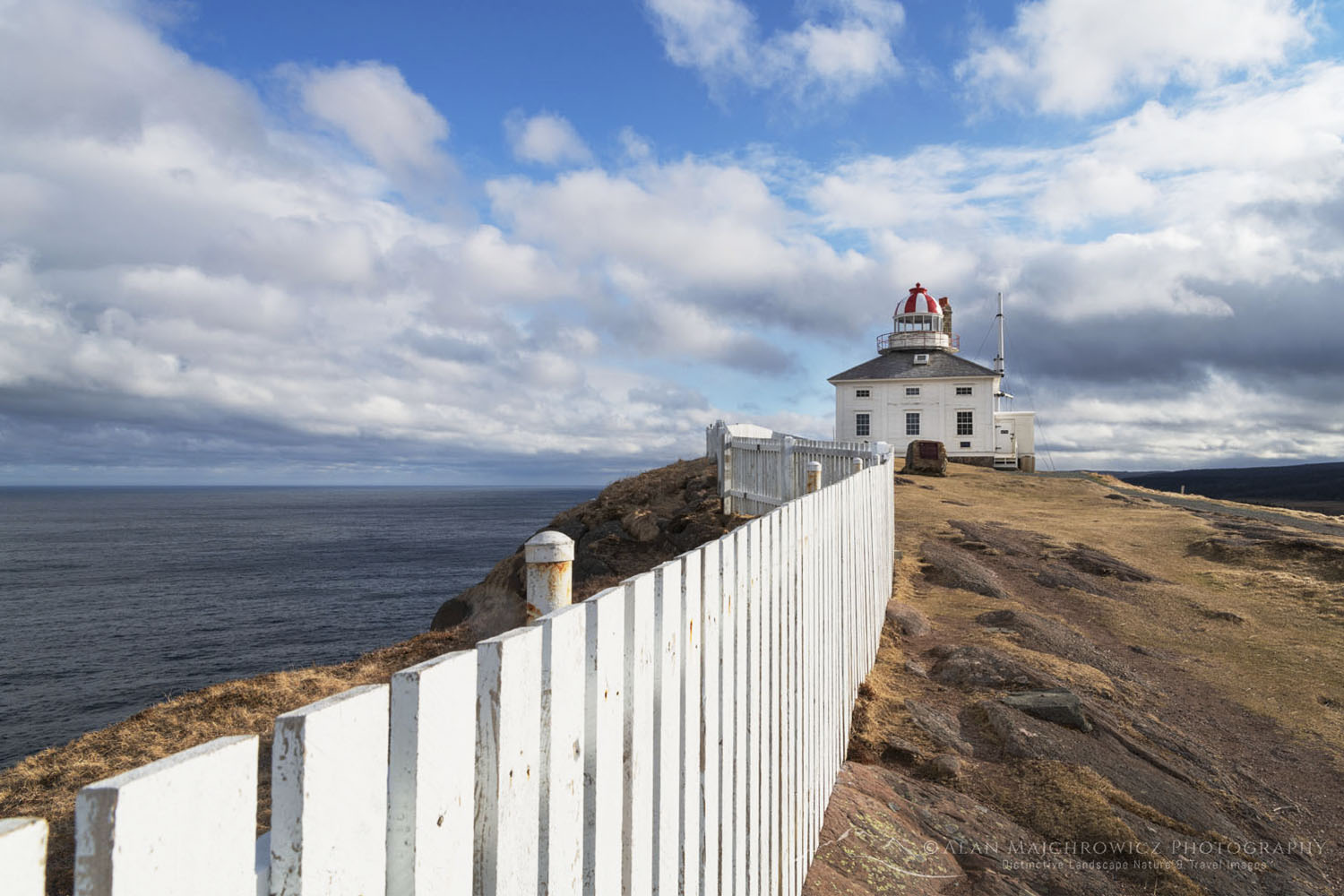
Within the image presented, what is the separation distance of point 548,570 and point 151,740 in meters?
6.49

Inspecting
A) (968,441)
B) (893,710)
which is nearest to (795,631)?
(893,710)

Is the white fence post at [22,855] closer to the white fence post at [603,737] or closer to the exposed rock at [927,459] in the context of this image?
the white fence post at [603,737]

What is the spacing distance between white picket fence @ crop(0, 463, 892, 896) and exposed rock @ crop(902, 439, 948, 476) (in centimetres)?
2521

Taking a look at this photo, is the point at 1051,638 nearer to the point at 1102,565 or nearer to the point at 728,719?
the point at 1102,565

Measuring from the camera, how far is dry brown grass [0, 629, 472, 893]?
5574mm

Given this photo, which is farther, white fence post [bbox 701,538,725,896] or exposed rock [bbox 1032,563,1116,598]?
exposed rock [bbox 1032,563,1116,598]

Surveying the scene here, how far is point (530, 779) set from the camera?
5.14 feet

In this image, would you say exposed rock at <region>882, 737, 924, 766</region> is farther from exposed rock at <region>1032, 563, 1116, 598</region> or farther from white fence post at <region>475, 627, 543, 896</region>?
exposed rock at <region>1032, 563, 1116, 598</region>

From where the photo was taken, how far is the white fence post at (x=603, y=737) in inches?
70.1

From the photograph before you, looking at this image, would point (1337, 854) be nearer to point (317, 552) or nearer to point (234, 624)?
point (234, 624)

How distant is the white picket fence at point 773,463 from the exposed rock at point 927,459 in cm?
1060

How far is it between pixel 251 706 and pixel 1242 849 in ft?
30.0

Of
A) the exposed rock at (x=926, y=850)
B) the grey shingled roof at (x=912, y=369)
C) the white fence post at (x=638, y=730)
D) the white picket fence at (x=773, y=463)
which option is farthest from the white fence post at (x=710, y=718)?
the grey shingled roof at (x=912, y=369)

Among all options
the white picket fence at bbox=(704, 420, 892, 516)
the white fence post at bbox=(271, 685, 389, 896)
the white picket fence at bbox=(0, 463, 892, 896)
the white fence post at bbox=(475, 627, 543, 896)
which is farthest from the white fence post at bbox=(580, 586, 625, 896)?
the white picket fence at bbox=(704, 420, 892, 516)
